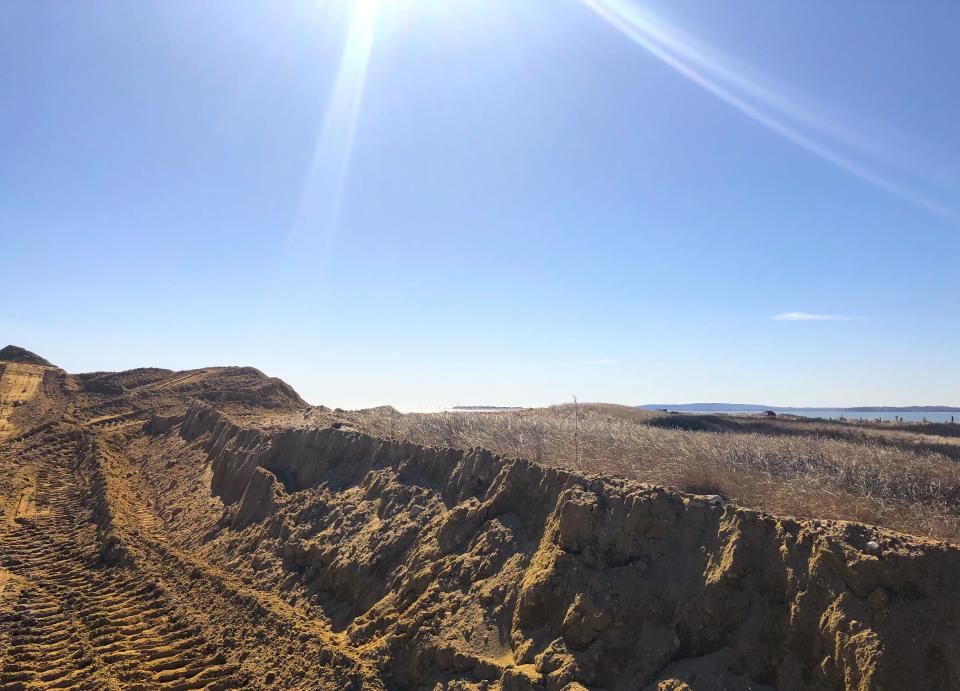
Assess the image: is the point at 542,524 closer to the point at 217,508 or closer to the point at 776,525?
the point at 776,525

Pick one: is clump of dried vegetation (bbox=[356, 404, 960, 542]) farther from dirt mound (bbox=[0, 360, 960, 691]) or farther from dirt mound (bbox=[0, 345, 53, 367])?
dirt mound (bbox=[0, 345, 53, 367])

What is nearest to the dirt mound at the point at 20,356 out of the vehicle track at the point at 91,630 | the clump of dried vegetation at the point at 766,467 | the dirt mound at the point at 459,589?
the dirt mound at the point at 459,589

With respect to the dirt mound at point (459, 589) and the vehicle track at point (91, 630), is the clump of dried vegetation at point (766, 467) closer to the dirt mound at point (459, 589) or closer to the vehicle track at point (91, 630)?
the dirt mound at point (459, 589)

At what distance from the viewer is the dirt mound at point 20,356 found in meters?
35.7

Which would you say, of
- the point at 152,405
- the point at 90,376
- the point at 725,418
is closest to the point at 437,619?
the point at 725,418

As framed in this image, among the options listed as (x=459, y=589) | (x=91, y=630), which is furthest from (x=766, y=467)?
(x=91, y=630)

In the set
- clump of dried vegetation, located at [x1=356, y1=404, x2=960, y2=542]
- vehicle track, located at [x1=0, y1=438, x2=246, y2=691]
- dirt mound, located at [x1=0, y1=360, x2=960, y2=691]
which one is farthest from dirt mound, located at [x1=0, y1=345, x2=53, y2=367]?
clump of dried vegetation, located at [x1=356, y1=404, x2=960, y2=542]

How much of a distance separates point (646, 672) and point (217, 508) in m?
10.2

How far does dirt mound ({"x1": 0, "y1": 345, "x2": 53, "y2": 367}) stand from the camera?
35688 millimetres

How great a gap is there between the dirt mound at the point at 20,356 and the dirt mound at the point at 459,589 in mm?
30037

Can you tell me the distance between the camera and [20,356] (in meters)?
36.2

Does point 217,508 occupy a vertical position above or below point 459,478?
below

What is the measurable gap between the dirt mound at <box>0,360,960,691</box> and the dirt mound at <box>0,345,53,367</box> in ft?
98.5

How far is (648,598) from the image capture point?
5.16 m
